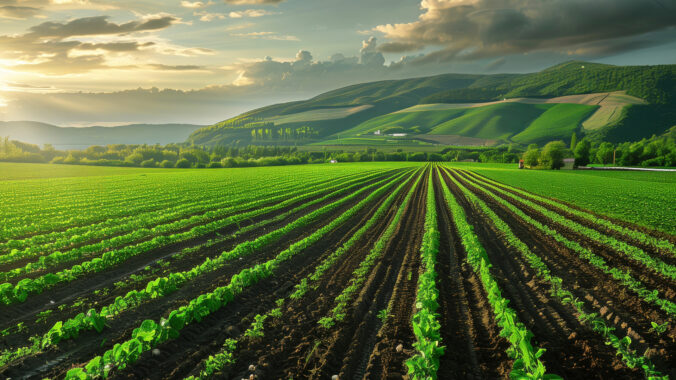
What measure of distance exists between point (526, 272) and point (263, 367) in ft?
33.4

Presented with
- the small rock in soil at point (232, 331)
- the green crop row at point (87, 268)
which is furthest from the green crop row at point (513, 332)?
the green crop row at point (87, 268)

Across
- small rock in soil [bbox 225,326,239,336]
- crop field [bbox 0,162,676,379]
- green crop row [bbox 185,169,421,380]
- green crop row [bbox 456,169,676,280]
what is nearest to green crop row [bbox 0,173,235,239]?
crop field [bbox 0,162,676,379]

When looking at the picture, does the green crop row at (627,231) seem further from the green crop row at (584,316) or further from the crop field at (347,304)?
the green crop row at (584,316)

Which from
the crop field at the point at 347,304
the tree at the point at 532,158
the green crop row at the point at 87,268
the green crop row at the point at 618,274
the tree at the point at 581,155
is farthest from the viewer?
the tree at the point at 581,155

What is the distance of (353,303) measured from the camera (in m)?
9.62

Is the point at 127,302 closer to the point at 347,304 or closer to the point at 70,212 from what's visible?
the point at 347,304

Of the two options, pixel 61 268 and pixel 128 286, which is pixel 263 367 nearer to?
pixel 128 286

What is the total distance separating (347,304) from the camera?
9539 millimetres

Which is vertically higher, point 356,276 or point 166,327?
point 166,327

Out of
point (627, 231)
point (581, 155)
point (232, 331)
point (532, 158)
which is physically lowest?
point (232, 331)

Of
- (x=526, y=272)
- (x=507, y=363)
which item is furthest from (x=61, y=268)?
(x=526, y=272)

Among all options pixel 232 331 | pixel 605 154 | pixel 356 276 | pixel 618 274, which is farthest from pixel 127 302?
pixel 605 154

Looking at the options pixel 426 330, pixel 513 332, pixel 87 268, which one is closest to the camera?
pixel 513 332

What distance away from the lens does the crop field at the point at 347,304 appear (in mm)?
6785
